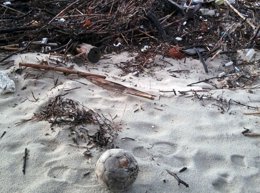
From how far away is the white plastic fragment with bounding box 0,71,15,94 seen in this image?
320 cm

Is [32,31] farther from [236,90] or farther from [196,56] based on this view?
[236,90]

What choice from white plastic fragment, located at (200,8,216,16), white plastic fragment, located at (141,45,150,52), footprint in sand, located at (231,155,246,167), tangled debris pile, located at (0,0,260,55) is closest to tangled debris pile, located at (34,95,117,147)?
footprint in sand, located at (231,155,246,167)

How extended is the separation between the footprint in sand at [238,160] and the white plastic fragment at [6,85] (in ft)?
6.71

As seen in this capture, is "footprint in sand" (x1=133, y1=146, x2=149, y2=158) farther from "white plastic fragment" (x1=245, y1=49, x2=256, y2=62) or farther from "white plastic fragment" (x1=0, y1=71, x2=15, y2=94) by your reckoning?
"white plastic fragment" (x1=245, y1=49, x2=256, y2=62)

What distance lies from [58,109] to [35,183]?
2.58ft

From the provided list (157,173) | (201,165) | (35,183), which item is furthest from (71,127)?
(201,165)

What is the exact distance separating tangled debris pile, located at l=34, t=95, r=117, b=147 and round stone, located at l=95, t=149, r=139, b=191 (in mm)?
412

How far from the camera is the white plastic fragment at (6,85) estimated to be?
3.20 m

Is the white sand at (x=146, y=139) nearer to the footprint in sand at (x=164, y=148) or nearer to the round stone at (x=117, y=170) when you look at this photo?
the footprint in sand at (x=164, y=148)

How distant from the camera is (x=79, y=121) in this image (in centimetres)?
284

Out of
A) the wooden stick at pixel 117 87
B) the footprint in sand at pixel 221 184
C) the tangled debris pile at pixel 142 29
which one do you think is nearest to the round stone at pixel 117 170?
the footprint in sand at pixel 221 184

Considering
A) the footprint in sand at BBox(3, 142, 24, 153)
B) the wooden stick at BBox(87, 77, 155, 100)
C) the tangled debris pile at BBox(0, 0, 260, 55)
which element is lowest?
the footprint in sand at BBox(3, 142, 24, 153)

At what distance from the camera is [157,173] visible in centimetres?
249

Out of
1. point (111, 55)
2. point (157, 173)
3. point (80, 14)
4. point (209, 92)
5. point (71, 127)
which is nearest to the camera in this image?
point (157, 173)
